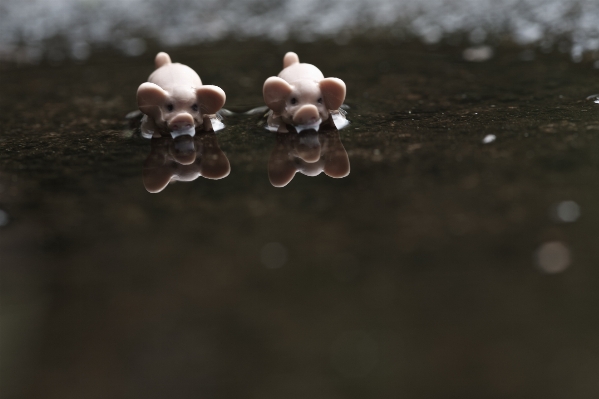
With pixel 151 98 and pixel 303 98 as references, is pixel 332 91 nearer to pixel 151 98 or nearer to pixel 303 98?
pixel 303 98

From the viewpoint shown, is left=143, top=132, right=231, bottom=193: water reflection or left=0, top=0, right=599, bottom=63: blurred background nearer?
left=143, top=132, right=231, bottom=193: water reflection

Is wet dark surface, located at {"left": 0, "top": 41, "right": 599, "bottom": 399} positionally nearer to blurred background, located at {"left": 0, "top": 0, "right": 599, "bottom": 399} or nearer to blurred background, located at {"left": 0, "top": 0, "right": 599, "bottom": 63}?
blurred background, located at {"left": 0, "top": 0, "right": 599, "bottom": 399}

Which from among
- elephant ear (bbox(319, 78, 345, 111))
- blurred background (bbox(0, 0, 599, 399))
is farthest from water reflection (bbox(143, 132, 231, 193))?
elephant ear (bbox(319, 78, 345, 111))

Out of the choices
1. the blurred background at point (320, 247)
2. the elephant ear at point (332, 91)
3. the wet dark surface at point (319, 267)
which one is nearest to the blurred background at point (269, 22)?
the blurred background at point (320, 247)

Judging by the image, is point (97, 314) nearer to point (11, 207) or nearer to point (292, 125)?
point (11, 207)

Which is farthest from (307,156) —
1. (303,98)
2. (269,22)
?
(269,22)

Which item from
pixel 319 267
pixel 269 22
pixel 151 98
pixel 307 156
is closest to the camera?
pixel 319 267

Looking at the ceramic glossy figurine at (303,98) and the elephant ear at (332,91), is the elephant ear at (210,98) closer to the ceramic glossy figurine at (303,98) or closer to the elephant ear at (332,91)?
the ceramic glossy figurine at (303,98)

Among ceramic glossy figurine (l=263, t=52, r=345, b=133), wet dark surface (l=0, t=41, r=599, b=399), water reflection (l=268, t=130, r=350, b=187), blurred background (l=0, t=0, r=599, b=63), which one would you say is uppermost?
blurred background (l=0, t=0, r=599, b=63)
